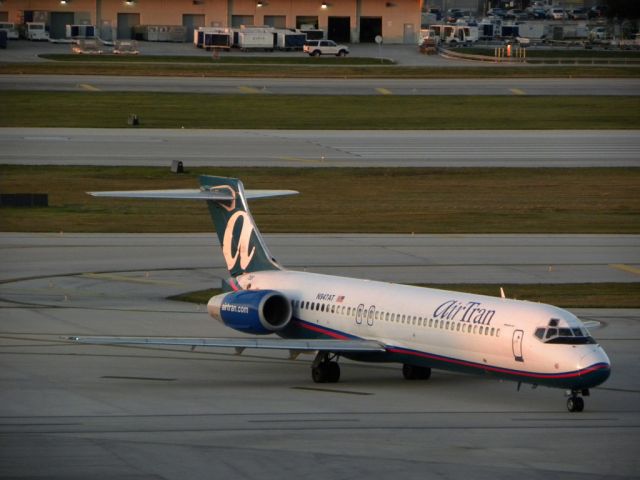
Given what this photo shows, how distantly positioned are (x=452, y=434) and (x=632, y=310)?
57.6 ft

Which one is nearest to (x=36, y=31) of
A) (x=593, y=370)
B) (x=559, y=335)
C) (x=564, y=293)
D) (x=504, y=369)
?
(x=564, y=293)

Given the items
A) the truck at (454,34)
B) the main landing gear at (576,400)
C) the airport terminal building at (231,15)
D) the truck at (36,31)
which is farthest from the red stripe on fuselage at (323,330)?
the truck at (454,34)

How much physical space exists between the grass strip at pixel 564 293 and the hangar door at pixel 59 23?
3811 inches

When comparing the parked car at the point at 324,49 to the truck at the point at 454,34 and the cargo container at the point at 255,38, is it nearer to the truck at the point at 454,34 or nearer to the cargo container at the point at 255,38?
the cargo container at the point at 255,38

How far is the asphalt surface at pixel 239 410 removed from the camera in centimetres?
2567

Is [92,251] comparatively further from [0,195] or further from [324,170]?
[324,170]

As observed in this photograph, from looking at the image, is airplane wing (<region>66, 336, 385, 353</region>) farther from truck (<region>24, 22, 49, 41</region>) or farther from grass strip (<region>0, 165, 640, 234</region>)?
truck (<region>24, 22, 49, 41</region>)

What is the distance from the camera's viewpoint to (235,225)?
38844 mm

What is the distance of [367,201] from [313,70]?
61.8m

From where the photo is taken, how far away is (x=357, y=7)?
6048 inches

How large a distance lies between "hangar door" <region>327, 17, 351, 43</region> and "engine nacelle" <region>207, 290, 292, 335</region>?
12163cm

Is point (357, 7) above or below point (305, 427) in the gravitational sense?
above

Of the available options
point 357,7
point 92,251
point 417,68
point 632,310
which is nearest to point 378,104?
point 417,68

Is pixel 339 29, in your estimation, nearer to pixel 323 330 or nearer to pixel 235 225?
pixel 235 225
